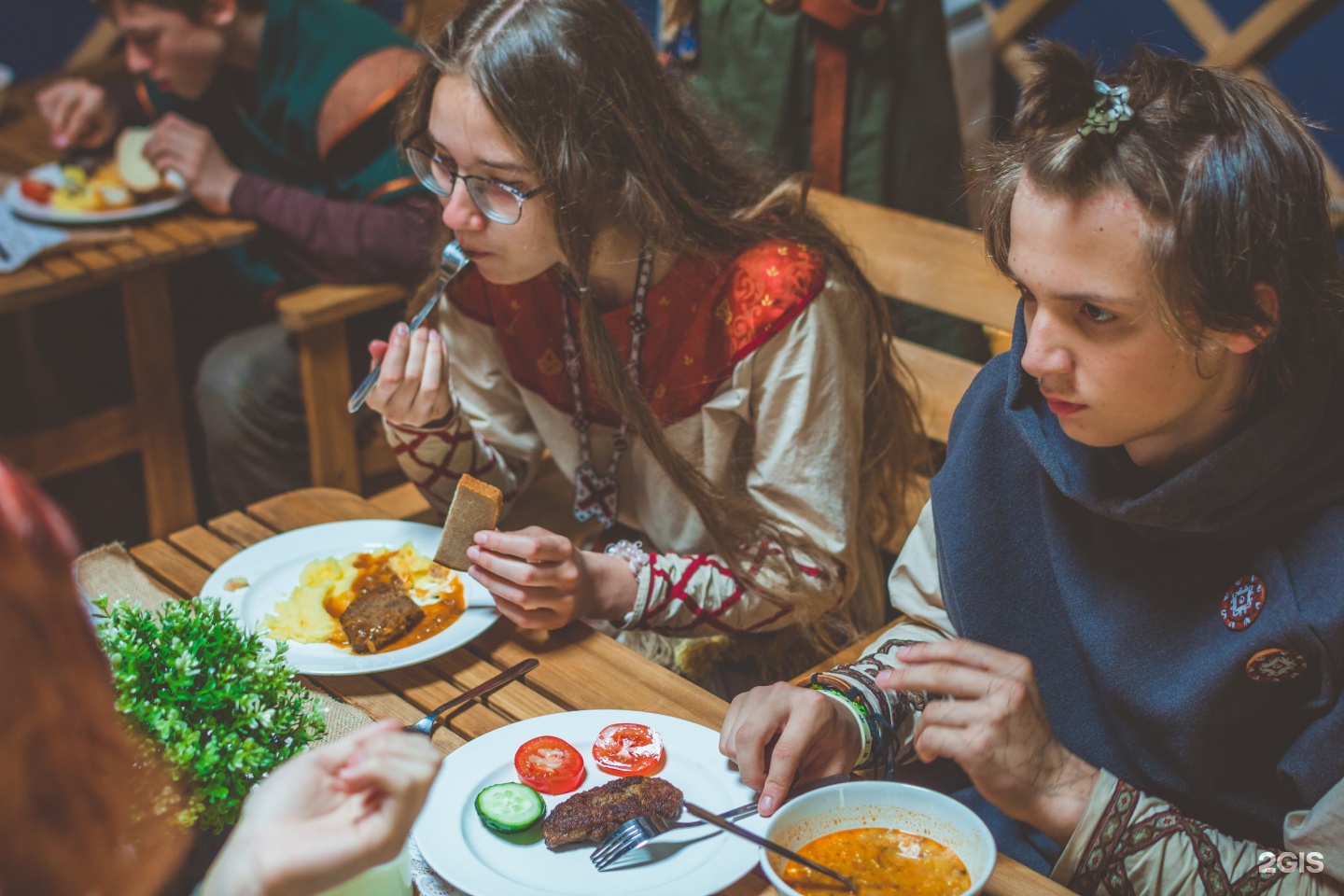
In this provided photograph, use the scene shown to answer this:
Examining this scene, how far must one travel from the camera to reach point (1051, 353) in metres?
1.00

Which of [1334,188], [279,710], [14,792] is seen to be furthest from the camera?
[1334,188]

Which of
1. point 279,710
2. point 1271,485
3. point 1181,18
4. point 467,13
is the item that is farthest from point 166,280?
point 1181,18

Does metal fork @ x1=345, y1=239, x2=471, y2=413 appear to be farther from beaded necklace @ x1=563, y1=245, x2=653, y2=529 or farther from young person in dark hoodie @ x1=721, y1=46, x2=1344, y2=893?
young person in dark hoodie @ x1=721, y1=46, x2=1344, y2=893

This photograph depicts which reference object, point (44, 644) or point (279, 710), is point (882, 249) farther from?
point (44, 644)

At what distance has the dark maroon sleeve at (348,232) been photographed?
222 cm

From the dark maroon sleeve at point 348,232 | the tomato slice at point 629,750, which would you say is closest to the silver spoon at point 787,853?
the tomato slice at point 629,750

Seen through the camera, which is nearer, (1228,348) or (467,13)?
(1228,348)

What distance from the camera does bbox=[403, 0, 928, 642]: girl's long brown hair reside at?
1.35m

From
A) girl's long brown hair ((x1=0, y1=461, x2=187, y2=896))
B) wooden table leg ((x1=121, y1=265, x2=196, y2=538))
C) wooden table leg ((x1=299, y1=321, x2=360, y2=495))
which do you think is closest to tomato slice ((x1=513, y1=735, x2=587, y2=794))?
girl's long brown hair ((x1=0, y1=461, x2=187, y2=896))

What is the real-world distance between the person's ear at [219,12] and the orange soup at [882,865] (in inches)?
Answer: 82.1

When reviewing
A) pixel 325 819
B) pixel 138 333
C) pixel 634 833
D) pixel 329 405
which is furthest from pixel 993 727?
pixel 138 333

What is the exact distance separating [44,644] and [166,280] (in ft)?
6.51

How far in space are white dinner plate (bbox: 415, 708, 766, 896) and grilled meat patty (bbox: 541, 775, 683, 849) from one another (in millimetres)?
12

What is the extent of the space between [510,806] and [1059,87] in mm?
711
